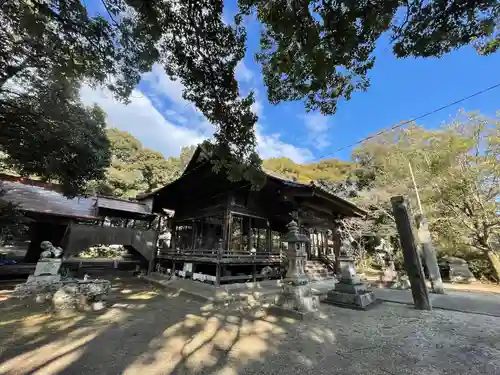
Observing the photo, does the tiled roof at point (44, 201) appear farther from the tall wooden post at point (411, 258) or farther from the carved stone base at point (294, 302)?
the tall wooden post at point (411, 258)

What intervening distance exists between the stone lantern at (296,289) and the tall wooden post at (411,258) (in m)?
2.54

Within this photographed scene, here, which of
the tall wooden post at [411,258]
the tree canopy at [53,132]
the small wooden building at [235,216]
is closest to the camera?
the tall wooden post at [411,258]

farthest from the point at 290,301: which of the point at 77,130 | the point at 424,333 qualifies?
the point at 77,130

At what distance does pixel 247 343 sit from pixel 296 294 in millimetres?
2016

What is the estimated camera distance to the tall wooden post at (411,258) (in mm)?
5572

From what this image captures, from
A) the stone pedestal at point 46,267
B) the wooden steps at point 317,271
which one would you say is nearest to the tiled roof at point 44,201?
the stone pedestal at point 46,267

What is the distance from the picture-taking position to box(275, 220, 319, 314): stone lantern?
5141 millimetres

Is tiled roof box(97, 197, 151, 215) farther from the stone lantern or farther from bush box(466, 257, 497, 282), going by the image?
bush box(466, 257, 497, 282)

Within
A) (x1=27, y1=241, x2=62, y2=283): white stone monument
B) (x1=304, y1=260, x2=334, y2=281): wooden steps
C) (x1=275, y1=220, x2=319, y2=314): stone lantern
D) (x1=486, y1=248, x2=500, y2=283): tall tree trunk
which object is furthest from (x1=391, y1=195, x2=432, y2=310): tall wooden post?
(x1=27, y1=241, x2=62, y2=283): white stone monument

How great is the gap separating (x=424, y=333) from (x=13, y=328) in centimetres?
729

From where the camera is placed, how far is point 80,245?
31.2ft

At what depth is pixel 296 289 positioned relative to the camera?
5.27 metres

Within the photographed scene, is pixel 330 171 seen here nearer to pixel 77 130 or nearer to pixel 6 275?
pixel 77 130

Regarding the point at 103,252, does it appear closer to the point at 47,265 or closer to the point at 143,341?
the point at 47,265
